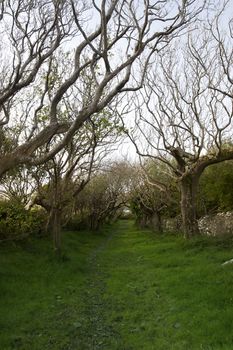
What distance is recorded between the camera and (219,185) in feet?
102

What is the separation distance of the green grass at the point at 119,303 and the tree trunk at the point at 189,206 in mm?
4312

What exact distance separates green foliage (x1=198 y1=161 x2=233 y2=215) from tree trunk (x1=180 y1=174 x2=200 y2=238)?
24.1 feet

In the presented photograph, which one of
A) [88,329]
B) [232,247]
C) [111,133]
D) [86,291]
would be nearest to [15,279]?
[86,291]

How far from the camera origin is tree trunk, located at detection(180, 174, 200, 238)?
77.6 feet

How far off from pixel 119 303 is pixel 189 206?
496 inches

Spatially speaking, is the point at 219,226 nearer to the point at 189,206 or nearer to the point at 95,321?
the point at 189,206

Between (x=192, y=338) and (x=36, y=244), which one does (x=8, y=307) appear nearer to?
(x=192, y=338)

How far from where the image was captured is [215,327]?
8312 mm

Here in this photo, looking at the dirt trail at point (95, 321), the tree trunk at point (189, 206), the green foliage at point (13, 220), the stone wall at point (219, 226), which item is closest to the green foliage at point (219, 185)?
the stone wall at point (219, 226)

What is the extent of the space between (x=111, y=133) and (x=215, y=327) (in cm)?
1608

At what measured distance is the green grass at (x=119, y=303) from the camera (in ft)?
28.7

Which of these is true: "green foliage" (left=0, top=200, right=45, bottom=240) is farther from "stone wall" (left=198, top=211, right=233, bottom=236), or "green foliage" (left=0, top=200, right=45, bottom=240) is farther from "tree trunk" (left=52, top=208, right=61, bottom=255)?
"stone wall" (left=198, top=211, right=233, bottom=236)

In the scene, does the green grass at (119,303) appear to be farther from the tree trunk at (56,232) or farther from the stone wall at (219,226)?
the stone wall at (219,226)

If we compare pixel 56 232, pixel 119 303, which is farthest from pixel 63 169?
pixel 119 303
